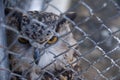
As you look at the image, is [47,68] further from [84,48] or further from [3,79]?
[84,48]

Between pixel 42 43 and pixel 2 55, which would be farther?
pixel 42 43

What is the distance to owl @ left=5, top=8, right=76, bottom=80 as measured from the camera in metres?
2.09

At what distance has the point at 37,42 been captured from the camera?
2119 millimetres

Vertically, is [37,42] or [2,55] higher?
[37,42]

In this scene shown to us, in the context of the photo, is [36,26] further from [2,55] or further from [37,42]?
[2,55]

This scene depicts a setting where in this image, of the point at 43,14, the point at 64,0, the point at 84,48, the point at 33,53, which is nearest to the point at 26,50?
the point at 33,53

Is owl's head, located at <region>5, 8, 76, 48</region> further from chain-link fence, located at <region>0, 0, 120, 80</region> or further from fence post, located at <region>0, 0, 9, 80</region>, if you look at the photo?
fence post, located at <region>0, 0, 9, 80</region>

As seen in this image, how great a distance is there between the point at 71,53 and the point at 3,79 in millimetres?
603

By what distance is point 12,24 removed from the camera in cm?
222

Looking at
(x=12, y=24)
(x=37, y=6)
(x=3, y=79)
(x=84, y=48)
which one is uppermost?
(x=84, y=48)

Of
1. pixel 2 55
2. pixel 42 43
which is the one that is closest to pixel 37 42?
pixel 42 43

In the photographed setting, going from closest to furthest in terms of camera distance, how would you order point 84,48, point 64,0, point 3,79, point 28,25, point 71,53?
point 3,79
point 28,25
point 71,53
point 64,0
point 84,48

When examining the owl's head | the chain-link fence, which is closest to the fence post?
the chain-link fence

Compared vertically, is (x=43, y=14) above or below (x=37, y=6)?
below
